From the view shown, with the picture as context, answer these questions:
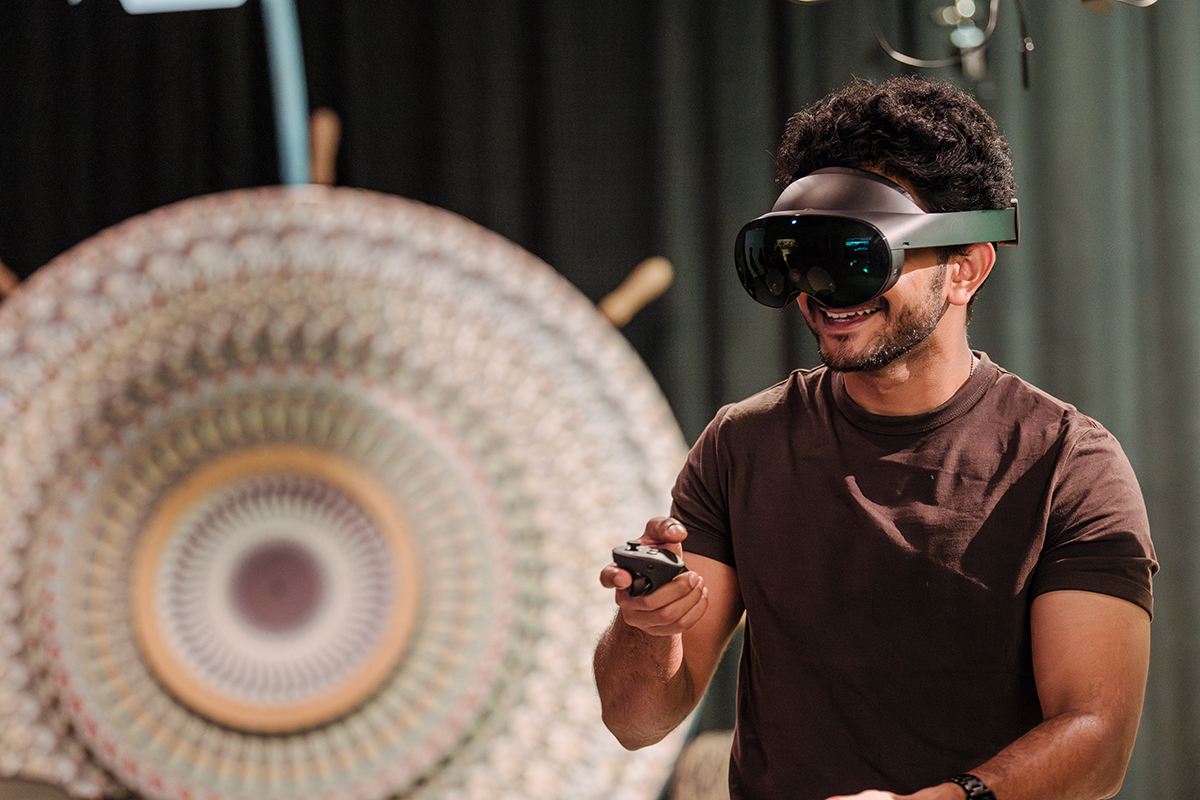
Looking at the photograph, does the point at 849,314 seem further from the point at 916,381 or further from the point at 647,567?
the point at 647,567

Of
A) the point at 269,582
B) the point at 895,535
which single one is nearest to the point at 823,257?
the point at 895,535

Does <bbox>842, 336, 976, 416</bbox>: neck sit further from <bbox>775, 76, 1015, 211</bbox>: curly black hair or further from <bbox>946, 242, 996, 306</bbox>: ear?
<bbox>775, 76, 1015, 211</bbox>: curly black hair

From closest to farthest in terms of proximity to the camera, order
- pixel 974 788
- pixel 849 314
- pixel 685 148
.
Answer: pixel 974 788, pixel 849 314, pixel 685 148

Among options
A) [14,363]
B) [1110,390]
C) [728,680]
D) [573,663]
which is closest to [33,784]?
[14,363]

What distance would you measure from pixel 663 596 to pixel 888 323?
1.35ft

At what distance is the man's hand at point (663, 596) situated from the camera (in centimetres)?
102

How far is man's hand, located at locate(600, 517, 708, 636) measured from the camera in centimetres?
102

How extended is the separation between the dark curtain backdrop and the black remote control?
109cm

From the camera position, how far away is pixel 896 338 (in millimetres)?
1149

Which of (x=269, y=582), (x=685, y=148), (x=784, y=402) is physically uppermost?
(x=685, y=148)

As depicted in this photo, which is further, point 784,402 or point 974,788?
point 784,402

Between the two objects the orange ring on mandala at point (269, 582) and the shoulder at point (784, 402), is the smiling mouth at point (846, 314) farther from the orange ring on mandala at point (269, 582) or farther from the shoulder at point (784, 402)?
the orange ring on mandala at point (269, 582)

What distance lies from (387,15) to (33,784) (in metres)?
1.80

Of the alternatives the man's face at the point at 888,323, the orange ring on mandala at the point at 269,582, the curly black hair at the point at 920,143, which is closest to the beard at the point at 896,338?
the man's face at the point at 888,323
